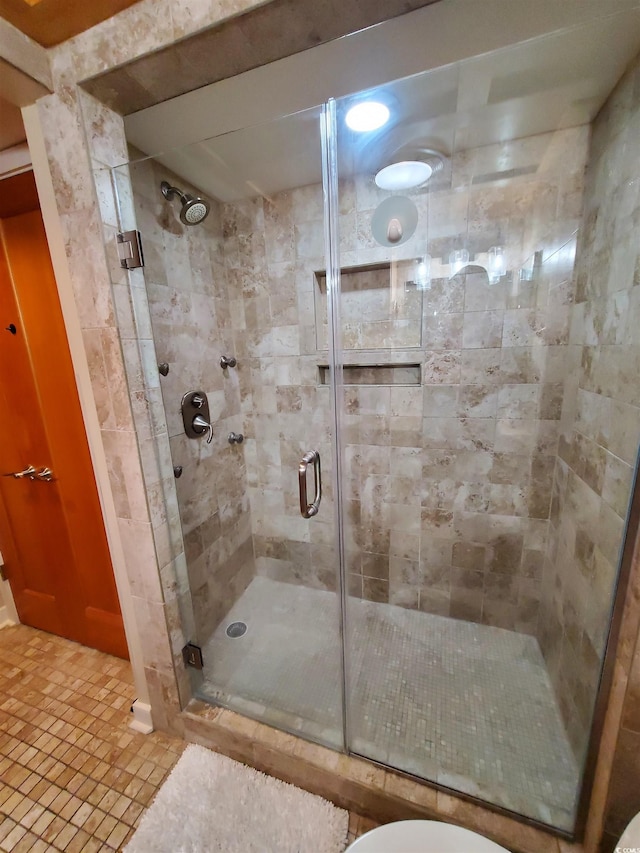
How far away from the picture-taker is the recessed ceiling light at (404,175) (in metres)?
1.35

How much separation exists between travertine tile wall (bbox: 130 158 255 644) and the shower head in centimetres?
3

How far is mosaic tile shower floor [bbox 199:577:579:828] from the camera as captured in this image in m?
1.06

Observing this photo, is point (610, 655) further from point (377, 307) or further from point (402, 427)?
point (377, 307)

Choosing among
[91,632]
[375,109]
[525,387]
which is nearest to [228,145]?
[375,109]

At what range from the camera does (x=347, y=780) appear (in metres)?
1.04

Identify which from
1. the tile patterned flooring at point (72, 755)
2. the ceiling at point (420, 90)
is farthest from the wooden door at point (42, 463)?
the ceiling at point (420, 90)

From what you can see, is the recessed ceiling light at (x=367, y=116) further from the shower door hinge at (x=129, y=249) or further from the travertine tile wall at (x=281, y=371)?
the shower door hinge at (x=129, y=249)

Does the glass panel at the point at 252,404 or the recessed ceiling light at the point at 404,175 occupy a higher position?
the recessed ceiling light at the point at 404,175

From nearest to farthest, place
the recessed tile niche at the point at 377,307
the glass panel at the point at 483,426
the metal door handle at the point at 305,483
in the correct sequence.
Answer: the glass panel at the point at 483,426 < the metal door handle at the point at 305,483 < the recessed tile niche at the point at 377,307

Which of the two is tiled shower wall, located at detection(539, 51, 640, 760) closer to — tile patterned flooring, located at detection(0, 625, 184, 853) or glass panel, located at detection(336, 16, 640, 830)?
glass panel, located at detection(336, 16, 640, 830)

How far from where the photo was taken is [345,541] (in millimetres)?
1299

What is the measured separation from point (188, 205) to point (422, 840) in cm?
230

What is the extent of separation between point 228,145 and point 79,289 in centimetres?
82

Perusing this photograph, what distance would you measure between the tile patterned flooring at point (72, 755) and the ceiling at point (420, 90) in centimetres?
232
